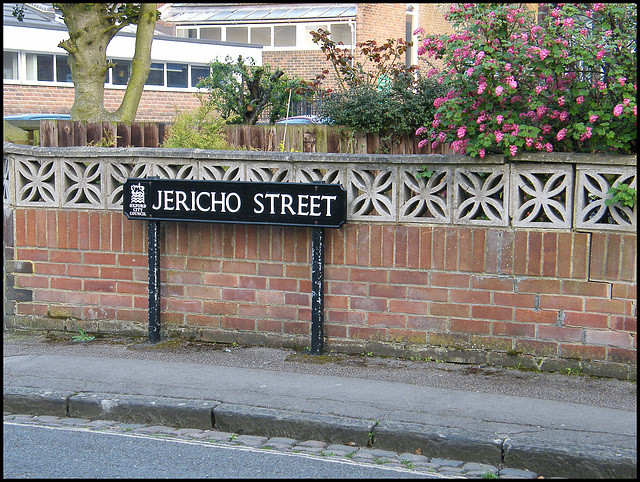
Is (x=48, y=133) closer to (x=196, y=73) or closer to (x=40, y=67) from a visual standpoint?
(x=40, y=67)

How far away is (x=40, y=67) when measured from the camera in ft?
90.0

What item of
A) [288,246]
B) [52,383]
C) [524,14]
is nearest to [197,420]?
[52,383]

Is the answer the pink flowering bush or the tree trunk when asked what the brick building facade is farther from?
the pink flowering bush

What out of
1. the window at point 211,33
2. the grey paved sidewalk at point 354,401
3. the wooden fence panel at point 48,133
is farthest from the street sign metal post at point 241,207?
the window at point 211,33

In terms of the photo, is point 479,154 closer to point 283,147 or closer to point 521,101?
point 521,101

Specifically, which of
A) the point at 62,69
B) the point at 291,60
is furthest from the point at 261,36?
the point at 62,69

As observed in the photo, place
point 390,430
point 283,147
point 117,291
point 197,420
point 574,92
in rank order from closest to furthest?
point 390,430 → point 197,420 → point 574,92 → point 117,291 → point 283,147

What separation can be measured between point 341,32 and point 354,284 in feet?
84.8

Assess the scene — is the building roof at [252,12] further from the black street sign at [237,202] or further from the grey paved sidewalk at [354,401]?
the grey paved sidewalk at [354,401]

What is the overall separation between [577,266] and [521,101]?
1.42 meters

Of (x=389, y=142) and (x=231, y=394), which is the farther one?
(x=389, y=142)

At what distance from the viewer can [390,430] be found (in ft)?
16.5

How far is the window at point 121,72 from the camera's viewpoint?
28562 mm

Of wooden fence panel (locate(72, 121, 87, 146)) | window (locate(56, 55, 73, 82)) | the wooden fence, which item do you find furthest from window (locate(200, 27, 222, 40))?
wooden fence panel (locate(72, 121, 87, 146))
